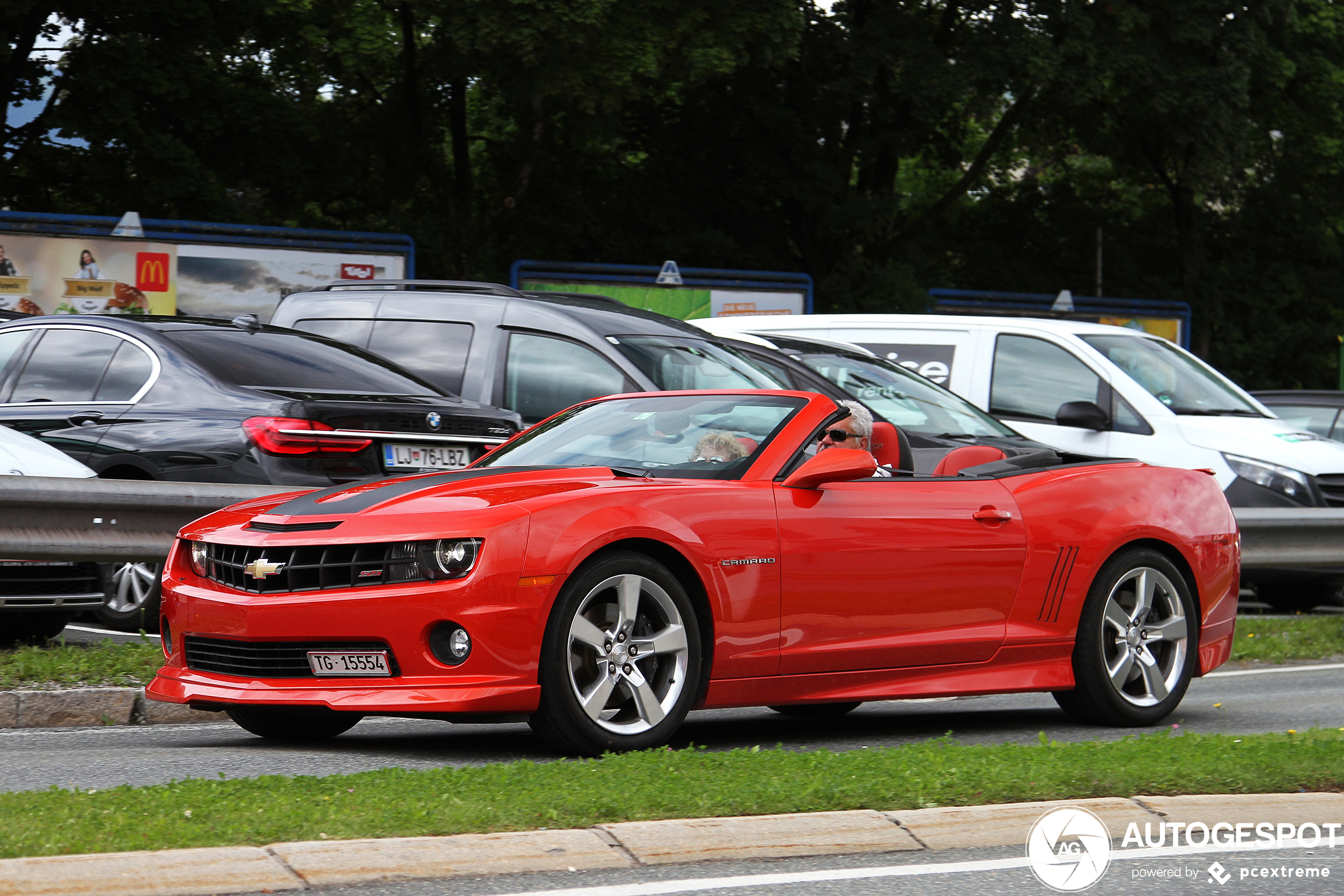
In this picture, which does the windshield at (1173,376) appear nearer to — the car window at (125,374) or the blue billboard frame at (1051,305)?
the car window at (125,374)

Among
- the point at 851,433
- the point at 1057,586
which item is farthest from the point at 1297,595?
the point at 851,433

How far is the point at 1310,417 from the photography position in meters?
16.4

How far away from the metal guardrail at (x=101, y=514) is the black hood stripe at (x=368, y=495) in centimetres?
165

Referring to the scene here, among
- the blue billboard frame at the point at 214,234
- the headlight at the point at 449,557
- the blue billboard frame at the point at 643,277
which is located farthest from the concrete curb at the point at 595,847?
the blue billboard frame at the point at 643,277

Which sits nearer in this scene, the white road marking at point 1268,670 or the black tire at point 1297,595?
the white road marking at point 1268,670

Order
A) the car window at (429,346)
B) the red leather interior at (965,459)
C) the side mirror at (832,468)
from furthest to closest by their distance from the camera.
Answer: the car window at (429,346)
the red leather interior at (965,459)
the side mirror at (832,468)

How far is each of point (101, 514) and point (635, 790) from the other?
3997 millimetres

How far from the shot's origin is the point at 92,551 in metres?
8.30

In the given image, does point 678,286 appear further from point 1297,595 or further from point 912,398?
point 912,398

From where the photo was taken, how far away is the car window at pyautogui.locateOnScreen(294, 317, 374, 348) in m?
12.4

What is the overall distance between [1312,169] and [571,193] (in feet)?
51.4

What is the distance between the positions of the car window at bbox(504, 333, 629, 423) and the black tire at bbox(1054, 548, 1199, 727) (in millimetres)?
3966

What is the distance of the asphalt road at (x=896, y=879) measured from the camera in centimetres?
454

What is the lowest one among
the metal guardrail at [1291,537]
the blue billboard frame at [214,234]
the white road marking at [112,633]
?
the white road marking at [112,633]
